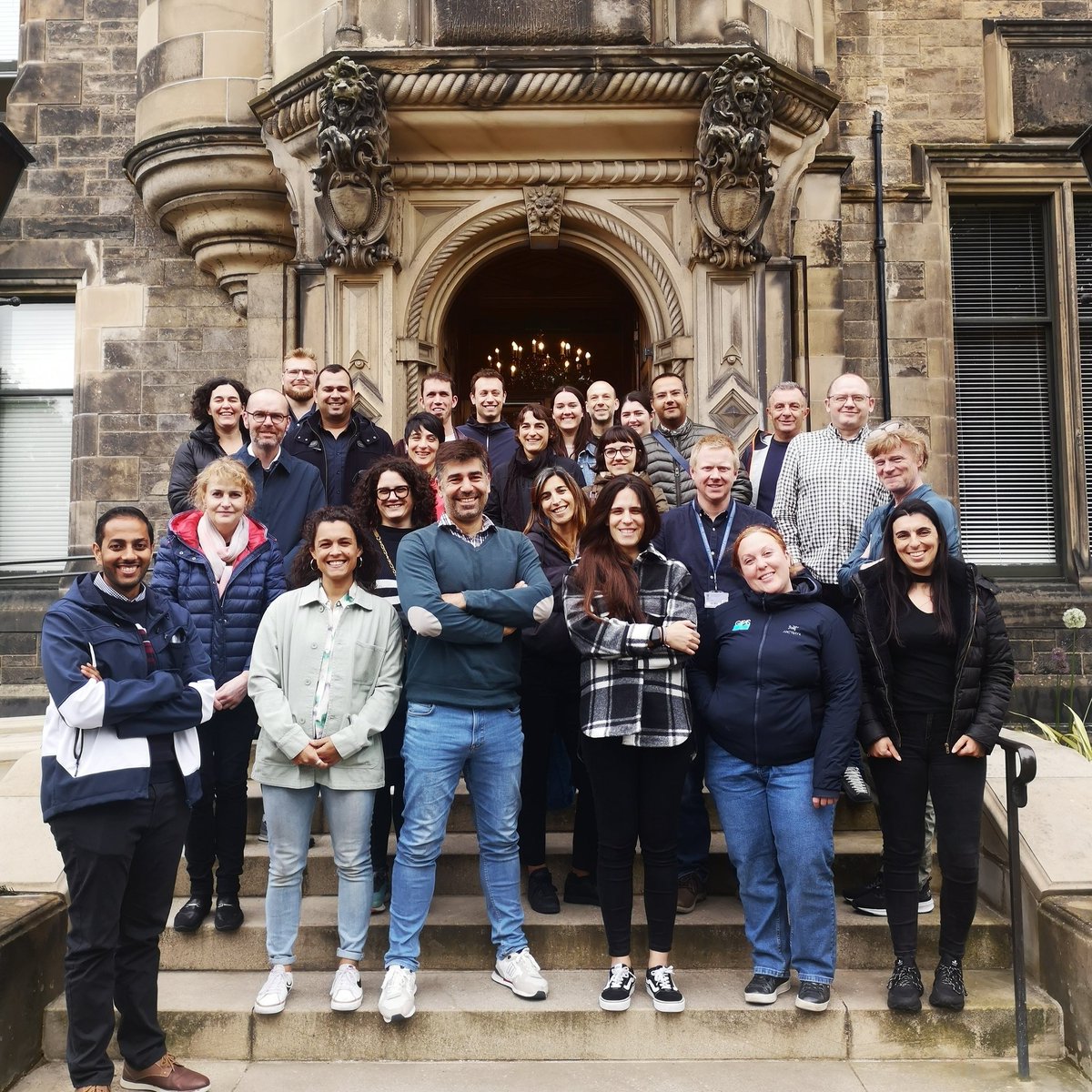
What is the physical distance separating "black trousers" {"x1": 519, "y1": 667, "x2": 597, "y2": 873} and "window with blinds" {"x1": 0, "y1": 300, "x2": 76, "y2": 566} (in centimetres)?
604

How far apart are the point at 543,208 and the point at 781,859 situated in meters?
4.83

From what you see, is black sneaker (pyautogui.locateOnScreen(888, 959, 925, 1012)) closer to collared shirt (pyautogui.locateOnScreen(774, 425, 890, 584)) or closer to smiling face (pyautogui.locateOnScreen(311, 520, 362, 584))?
collared shirt (pyautogui.locateOnScreen(774, 425, 890, 584))

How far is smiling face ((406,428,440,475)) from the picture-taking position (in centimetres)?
468

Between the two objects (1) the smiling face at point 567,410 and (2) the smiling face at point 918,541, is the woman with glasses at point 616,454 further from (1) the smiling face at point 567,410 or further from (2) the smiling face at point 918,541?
(2) the smiling face at point 918,541

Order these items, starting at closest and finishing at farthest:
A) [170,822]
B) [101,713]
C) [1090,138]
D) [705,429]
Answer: [101,713]
[170,822]
[1090,138]
[705,429]

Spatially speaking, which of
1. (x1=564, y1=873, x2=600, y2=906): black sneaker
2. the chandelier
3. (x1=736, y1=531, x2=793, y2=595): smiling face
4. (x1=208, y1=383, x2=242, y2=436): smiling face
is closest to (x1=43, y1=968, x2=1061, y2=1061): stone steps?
(x1=564, y1=873, x2=600, y2=906): black sneaker

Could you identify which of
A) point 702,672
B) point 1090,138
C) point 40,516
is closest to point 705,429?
point 702,672

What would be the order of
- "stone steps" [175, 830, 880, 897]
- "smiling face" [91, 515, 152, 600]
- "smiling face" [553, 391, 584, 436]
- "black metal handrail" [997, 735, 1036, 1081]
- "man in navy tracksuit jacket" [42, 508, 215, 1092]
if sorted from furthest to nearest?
"smiling face" [553, 391, 584, 436] < "stone steps" [175, 830, 880, 897] < "black metal handrail" [997, 735, 1036, 1081] < "smiling face" [91, 515, 152, 600] < "man in navy tracksuit jacket" [42, 508, 215, 1092]

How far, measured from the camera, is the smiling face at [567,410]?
5000 millimetres

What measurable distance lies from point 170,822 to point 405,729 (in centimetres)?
87

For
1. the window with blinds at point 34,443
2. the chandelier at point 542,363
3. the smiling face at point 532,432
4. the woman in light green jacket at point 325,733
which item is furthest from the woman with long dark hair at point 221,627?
the chandelier at point 542,363

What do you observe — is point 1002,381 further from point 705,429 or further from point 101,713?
point 101,713

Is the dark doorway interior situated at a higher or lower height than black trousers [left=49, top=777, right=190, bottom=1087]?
higher

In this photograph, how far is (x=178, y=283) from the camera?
8266mm
